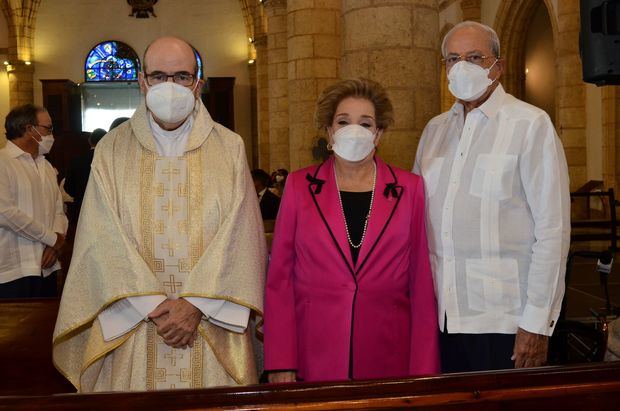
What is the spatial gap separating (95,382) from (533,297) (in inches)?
62.5

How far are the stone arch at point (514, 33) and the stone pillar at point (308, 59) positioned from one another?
5658 millimetres

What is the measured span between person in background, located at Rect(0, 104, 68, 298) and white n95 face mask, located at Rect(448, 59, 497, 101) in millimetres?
2745

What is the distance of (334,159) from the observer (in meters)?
2.57

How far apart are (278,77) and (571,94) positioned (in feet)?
17.1

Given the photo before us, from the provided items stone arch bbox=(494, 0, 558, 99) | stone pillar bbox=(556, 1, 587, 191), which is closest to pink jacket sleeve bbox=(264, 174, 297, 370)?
stone pillar bbox=(556, 1, 587, 191)

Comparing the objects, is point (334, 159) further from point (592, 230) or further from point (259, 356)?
point (592, 230)

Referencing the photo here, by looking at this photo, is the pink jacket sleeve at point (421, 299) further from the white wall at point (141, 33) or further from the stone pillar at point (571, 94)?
the white wall at point (141, 33)

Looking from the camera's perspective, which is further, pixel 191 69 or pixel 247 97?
pixel 247 97

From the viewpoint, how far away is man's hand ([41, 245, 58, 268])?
14.0 feet

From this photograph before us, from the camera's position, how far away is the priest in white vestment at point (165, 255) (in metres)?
2.36

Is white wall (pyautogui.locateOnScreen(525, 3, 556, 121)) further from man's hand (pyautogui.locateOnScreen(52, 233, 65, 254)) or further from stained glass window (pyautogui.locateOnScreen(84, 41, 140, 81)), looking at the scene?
stained glass window (pyautogui.locateOnScreen(84, 41, 140, 81))

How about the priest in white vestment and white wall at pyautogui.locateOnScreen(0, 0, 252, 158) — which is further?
white wall at pyautogui.locateOnScreen(0, 0, 252, 158)

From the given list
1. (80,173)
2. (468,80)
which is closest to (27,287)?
(80,173)

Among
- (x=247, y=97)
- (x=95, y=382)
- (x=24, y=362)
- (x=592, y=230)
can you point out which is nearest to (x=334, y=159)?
(x=95, y=382)
